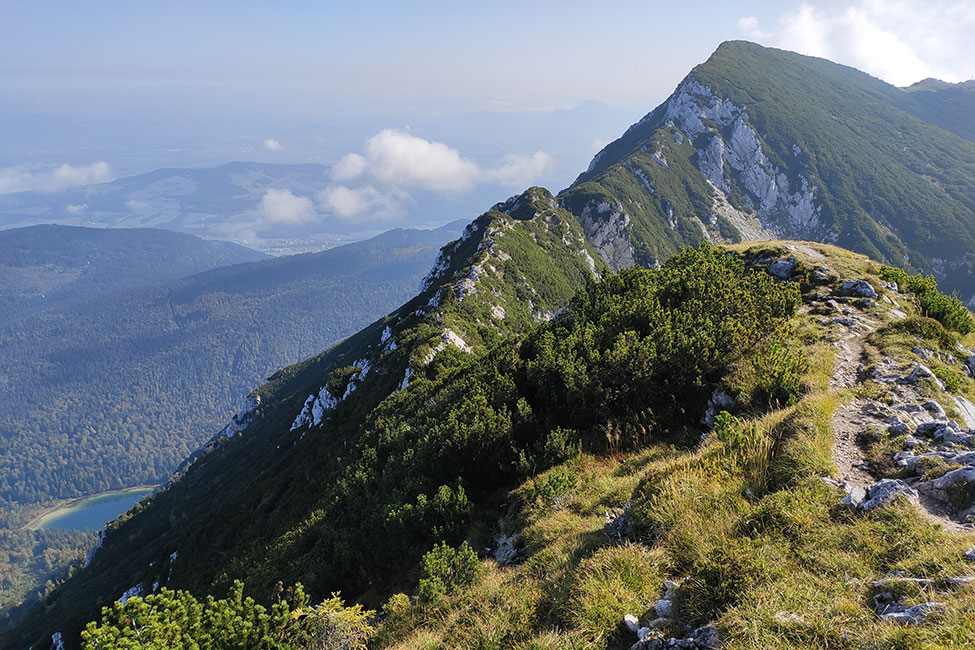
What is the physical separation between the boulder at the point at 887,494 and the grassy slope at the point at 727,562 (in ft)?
0.46

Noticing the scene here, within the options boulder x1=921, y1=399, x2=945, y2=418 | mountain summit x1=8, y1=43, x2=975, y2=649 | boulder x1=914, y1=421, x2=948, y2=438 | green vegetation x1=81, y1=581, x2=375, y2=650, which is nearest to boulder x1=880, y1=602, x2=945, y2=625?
mountain summit x1=8, y1=43, x2=975, y2=649

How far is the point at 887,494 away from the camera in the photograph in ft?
22.1

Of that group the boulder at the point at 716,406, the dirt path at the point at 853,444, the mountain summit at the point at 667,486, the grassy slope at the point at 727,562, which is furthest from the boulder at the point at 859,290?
the boulder at the point at 716,406

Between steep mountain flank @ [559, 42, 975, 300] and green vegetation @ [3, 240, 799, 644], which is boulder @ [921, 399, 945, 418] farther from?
steep mountain flank @ [559, 42, 975, 300]

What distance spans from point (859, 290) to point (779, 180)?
570 feet

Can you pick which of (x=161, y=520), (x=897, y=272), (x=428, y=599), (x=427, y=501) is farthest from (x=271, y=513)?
(x=161, y=520)

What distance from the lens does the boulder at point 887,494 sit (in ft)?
21.8

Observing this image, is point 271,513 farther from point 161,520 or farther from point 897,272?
point 161,520

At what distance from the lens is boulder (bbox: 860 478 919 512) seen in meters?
6.63

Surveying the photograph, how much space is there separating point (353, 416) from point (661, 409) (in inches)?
1395

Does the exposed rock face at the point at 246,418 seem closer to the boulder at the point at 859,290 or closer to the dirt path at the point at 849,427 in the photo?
the boulder at the point at 859,290

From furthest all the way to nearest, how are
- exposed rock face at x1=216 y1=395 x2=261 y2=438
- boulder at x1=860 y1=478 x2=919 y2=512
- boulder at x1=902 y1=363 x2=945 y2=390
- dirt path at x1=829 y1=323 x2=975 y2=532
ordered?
exposed rock face at x1=216 y1=395 x2=261 y2=438, boulder at x1=902 y1=363 x2=945 y2=390, boulder at x1=860 y1=478 x2=919 y2=512, dirt path at x1=829 y1=323 x2=975 y2=532

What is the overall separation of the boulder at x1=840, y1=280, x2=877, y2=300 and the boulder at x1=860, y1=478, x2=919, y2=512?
15050 mm

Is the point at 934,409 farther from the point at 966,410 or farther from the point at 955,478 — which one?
the point at 955,478
